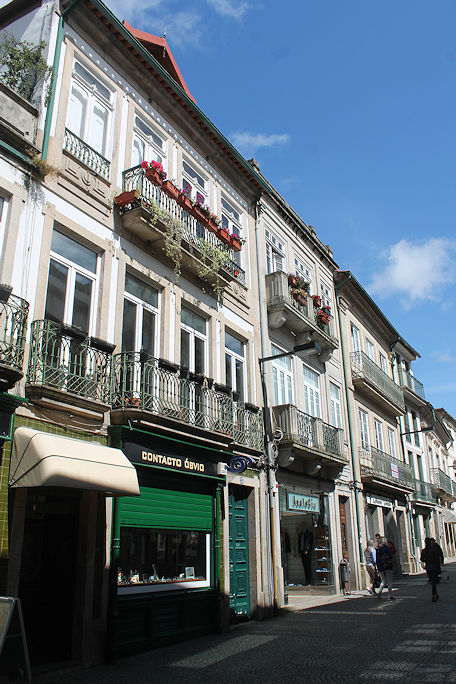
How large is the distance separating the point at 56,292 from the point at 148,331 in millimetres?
2443

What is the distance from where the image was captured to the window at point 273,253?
17.3 meters

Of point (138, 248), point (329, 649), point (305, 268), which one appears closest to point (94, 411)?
point (138, 248)

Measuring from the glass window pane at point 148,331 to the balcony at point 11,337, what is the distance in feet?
10.6

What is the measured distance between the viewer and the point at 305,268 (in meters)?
19.9

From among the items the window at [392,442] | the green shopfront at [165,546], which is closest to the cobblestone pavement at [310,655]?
the green shopfront at [165,546]

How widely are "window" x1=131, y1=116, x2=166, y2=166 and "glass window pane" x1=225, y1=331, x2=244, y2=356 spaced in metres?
4.28

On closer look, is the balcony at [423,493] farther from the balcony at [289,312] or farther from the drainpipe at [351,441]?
the balcony at [289,312]

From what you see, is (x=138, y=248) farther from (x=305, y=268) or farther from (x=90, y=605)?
(x=305, y=268)

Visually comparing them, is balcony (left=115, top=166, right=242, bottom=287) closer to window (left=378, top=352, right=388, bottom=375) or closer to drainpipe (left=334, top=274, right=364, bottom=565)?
drainpipe (left=334, top=274, right=364, bottom=565)

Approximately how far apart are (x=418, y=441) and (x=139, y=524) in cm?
2625

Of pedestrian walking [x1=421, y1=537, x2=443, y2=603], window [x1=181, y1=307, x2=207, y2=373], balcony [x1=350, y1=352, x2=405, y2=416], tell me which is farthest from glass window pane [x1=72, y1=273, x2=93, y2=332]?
balcony [x1=350, y1=352, x2=405, y2=416]

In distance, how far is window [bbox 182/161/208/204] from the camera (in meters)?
13.4

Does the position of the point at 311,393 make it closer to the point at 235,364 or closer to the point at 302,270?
the point at 302,270

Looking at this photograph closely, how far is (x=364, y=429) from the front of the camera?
23000mm
